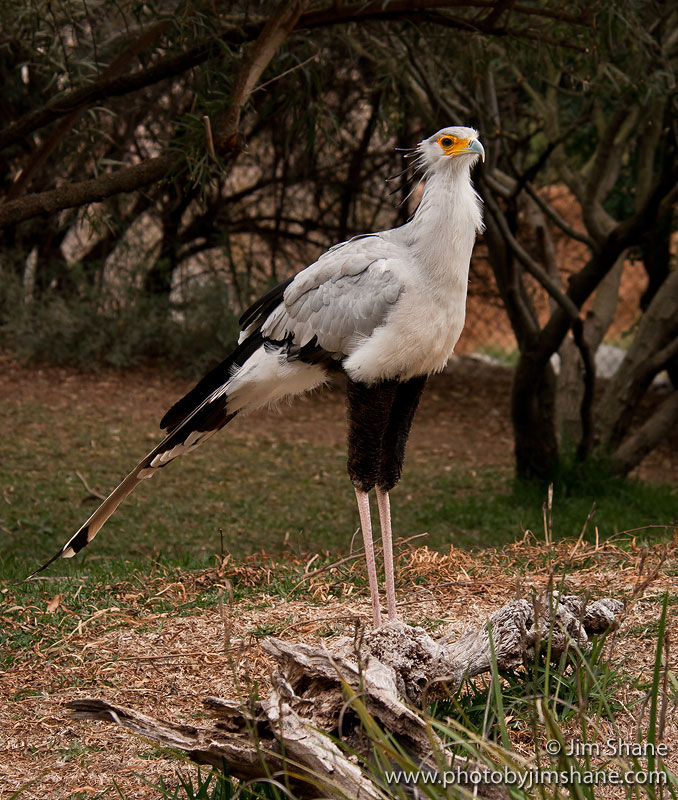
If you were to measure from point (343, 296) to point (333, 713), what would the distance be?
1542 mm

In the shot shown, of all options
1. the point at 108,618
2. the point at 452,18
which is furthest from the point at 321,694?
the point at 452,18

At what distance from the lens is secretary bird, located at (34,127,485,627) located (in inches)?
121

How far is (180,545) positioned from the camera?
552 centimetres

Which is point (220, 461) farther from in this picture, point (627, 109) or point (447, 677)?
point (447, 677)

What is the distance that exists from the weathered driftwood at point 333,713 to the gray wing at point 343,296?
3.77 ft

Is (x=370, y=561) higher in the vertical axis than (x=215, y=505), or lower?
higher

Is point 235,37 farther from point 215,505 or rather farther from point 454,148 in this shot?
point 215,505

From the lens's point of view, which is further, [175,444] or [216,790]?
[175,444]

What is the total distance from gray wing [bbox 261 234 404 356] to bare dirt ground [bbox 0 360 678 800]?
1.00 meters

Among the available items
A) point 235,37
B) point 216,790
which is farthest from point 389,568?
point 235,37

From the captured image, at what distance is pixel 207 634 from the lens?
10.5 ft

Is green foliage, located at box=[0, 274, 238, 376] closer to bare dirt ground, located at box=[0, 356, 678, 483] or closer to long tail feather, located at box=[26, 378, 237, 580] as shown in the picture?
bare dirt ground, located at box=[0, 356, 678, 483]
